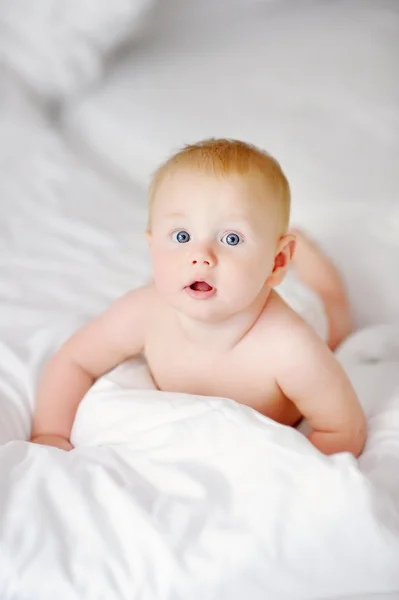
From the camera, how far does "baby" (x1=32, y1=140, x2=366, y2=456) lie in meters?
0.75

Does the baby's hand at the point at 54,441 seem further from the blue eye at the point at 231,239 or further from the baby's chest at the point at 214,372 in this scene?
the blue eye at the point at 231,239

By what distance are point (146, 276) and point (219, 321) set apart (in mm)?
353

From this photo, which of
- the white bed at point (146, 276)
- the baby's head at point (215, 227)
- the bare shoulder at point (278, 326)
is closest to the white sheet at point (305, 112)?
the white bed at point (146, 276)

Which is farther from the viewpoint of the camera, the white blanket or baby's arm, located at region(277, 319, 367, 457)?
baby's arm, located at region(277, 319, 367, 457)

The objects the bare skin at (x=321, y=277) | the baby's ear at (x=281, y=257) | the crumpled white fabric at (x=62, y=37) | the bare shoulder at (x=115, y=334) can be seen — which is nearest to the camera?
the baby's ear at (x=281, y=257)

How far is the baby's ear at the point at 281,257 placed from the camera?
812 mm

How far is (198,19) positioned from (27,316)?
975mm

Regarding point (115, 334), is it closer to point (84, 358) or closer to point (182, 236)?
point (84, 358)

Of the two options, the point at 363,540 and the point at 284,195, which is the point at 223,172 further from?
the point at 363,540

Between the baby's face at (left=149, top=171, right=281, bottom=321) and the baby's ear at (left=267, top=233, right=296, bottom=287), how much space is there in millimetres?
38

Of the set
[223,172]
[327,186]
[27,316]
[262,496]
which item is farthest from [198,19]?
[262,496]

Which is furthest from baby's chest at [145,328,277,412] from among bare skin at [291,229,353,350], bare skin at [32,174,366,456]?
bare skin at [291,229,353,350]

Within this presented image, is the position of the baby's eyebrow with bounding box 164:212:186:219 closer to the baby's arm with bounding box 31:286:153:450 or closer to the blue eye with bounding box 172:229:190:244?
the blue eye with bounding box 172:229:190:244

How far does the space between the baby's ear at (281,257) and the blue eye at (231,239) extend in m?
0.07
